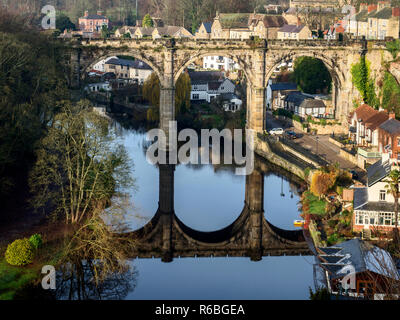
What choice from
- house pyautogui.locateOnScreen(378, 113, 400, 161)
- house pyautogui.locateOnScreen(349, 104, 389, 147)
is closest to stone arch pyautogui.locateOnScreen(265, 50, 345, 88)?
house pyautogui.locateOnScreen(349, 104, 389, 147)

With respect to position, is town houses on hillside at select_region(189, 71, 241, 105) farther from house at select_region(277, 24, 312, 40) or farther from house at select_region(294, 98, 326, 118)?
house at select_region(294, 98, 326, 118)

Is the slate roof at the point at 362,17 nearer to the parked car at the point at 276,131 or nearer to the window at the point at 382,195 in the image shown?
the parked car at the point at 276,131

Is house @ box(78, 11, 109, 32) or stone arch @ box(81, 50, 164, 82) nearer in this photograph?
stone arch @ box(81, 50, 164, 82)

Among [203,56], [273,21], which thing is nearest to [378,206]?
[203,56]

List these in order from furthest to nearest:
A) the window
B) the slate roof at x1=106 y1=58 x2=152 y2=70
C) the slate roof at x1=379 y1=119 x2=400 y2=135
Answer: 1. the slate roof at x1=106 y1=58 x2=152 y2=70
2. the slate roof at x1=379 y1=119 x2=400 y2=135
3. the window

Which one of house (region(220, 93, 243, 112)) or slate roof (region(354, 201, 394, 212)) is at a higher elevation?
house (region(220, 93, 243, 112))

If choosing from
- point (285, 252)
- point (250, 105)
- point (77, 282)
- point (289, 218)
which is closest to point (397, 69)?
point (250, 105)

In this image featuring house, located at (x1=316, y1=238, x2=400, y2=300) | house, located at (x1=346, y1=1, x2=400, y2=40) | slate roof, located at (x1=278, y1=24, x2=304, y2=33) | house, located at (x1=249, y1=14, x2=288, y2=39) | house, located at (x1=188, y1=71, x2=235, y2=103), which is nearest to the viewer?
house, located at (x1=316, y1=238, x2=400, y2=300)
